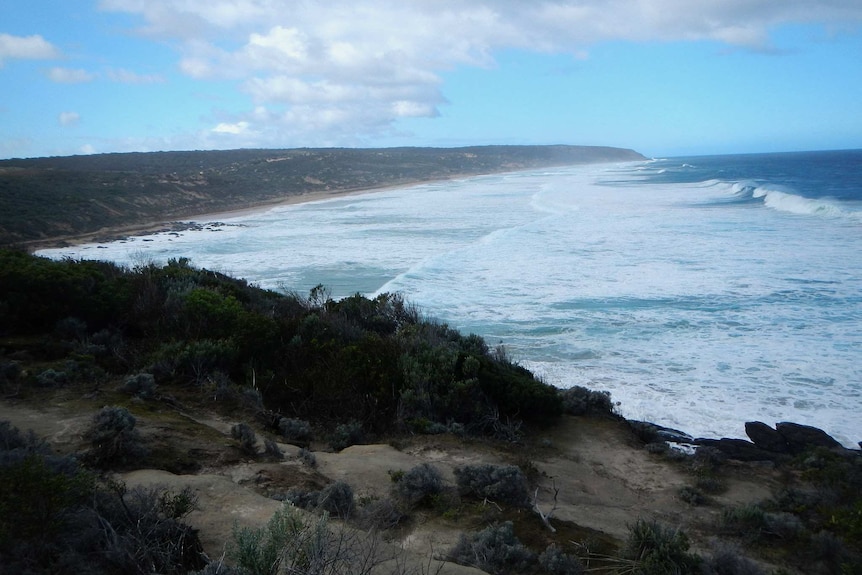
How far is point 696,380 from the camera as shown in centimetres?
970

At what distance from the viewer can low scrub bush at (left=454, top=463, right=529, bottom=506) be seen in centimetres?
506

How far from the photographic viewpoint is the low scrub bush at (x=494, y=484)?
5062 mm

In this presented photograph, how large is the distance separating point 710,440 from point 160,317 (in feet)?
24.6

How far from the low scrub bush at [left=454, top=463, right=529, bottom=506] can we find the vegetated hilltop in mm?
27110

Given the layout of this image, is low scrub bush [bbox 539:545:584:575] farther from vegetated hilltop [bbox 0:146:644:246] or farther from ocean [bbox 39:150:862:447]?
vegetated hilltop [bbox 0:146:644:246]

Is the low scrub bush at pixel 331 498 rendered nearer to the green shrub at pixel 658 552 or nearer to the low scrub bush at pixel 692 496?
the green shrub at pixel 658 552

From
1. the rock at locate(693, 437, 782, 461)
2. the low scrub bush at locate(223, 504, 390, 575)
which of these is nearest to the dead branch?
the low scrub bush at locate(223, 504, 390, 575)

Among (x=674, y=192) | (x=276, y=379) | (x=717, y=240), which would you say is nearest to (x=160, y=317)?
(x=276, y=379)

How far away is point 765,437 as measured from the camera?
25.2ft

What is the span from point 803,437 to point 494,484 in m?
4.88

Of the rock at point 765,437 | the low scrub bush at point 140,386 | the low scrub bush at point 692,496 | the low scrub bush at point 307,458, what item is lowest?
the rock at point 765,437

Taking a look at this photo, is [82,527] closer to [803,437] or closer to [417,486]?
[417,486]

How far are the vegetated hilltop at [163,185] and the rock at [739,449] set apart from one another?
91.6 ft

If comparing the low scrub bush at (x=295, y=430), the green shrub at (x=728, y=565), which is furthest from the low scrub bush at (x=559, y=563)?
the low scrub bush at (x=295, y=430)
